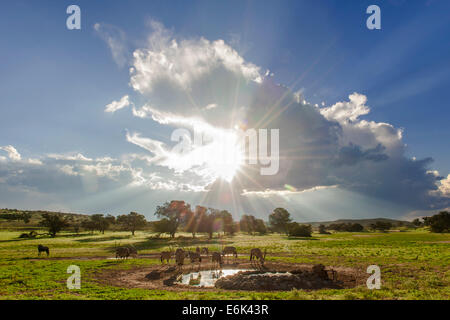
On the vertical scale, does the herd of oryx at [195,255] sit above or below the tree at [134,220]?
above

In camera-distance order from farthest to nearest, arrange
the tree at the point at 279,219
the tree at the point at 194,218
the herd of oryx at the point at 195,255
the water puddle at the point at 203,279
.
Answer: the tree at the point at 279,219, the tree at the point at 194,218, the herd of oryx at the point at 195,255, the water puddle at the point at 203,279

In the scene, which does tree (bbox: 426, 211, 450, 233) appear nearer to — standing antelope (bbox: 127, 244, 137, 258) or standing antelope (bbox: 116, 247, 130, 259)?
standing antelope (bbox: 127, 244, 137, 258)

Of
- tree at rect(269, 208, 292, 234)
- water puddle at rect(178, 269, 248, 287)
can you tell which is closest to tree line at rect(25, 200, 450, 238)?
tree at rect(269, 208, 292, 234)

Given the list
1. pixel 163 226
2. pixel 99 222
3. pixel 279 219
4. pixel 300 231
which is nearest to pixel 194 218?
pixel 163 226

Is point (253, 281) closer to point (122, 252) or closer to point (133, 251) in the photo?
point (122, 252)

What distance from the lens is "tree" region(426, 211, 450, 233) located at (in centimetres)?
11512

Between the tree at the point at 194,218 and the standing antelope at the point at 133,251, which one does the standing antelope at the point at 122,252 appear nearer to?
the standing antelope at the point at 133,251

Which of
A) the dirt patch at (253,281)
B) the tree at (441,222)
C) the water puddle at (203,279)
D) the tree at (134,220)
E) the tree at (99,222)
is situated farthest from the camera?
the tree at (99,222)

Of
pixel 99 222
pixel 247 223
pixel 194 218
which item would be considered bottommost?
pixel 247 223

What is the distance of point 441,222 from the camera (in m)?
116

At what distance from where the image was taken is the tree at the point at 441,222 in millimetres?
115125

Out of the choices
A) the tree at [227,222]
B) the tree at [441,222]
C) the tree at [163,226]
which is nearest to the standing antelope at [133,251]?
the tree at [163,226]
